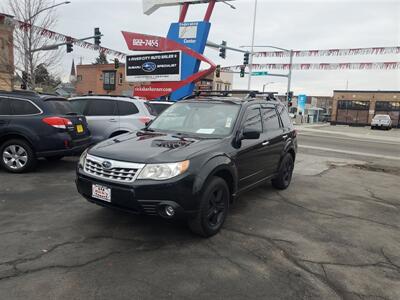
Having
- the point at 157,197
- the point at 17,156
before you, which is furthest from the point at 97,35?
the point at 157,197

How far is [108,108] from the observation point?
8.69m

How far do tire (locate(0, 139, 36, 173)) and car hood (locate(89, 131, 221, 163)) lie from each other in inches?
122

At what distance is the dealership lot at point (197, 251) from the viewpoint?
3111mm

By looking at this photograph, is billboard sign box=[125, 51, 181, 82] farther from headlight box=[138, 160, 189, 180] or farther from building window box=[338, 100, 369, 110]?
building window box=[338, 100, 369, 110]

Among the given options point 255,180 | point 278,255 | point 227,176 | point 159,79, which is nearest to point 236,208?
point 255,180

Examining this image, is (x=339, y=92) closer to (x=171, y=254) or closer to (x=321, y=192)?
(x=321, y=192)

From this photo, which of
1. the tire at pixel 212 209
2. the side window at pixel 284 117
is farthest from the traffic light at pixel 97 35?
the tire at pixel 212 209

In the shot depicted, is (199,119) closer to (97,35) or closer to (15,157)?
(15,157)

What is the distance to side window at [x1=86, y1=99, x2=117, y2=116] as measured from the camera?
8.64m

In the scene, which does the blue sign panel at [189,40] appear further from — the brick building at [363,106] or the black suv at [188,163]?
the brick building at [363,106]

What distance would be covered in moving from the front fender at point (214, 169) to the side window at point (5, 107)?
4.97 m

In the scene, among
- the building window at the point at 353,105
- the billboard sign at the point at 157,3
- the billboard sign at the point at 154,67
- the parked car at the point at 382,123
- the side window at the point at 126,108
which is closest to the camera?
the side window at the point at 126,108

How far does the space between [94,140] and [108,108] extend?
2.88 feet

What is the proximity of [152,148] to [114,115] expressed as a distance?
4.82m
